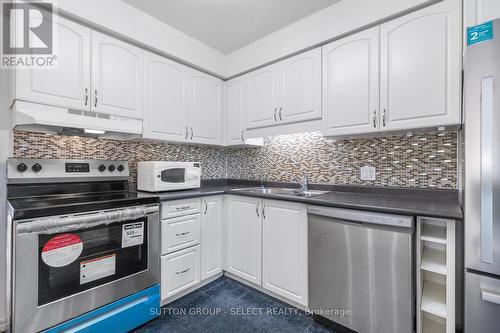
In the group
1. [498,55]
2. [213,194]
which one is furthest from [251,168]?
[498,55]

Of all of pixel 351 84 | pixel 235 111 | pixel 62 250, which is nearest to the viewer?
pixel 62 250

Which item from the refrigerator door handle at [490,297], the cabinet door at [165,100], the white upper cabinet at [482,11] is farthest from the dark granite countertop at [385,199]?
the white upper cabinet at [482,11]

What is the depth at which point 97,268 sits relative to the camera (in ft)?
5.08

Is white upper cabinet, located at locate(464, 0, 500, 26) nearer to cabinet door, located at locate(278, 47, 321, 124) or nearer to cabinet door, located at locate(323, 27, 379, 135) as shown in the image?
cabinet door, located at locate(323, 27, 379, 135)

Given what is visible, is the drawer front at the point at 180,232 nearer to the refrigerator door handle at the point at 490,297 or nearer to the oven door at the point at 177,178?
the oven door at the point at 177,178

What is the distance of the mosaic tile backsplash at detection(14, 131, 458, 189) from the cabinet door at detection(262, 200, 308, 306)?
658 mm

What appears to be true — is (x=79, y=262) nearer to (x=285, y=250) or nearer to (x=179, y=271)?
(x=179, y=271)

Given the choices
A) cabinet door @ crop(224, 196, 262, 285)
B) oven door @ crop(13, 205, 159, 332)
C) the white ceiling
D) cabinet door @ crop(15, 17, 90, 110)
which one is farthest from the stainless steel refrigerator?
cabinet door @ crop(15, 17, 90, 110)

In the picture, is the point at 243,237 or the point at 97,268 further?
the point at 243,237

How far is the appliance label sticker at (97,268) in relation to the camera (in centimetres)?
149

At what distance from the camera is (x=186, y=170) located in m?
2.33

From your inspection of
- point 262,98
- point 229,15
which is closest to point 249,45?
point 229,15

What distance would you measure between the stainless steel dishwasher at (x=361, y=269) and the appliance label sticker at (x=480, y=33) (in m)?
0.96

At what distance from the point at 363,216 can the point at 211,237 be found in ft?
4.76
